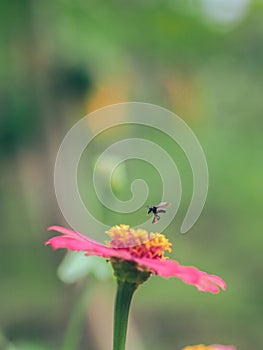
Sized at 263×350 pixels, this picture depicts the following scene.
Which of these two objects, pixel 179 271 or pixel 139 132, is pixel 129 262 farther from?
pixel 139 132

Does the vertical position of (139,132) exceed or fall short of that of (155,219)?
it exceeds it

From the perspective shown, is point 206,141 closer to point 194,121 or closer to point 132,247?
point 194,121

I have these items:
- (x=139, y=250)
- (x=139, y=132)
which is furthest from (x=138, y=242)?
(x=139, y=132)

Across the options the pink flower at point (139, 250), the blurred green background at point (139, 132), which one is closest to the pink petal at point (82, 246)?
the pink flower at point (139, 250)

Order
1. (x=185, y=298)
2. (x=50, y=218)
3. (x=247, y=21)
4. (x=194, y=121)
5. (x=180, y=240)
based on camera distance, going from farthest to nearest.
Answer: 1. (x=180, y=240)
2. (x=185, y=298)
3. (x=194, y=121)
4. (x=247, y=21)
5. (x=50, y=218)

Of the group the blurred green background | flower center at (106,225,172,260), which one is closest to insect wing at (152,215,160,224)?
flower center at (106,225,172,260)

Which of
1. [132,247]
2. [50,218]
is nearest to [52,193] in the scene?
[50,218]

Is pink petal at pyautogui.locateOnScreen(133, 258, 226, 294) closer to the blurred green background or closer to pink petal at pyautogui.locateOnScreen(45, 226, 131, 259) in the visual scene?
pink petal at pyautogui.locateOnScreen(45, 226, 131, 259)
